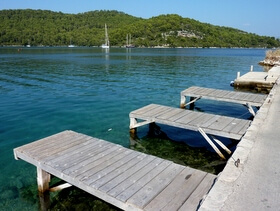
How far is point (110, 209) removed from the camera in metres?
5.90

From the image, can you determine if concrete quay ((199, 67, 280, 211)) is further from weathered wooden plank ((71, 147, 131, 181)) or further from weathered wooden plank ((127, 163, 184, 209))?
weathered wooden plank ((71, 147, 131, 181))

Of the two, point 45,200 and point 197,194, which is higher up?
point 197,194

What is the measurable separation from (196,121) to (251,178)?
458 cm

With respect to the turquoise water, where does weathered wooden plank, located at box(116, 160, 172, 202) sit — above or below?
above

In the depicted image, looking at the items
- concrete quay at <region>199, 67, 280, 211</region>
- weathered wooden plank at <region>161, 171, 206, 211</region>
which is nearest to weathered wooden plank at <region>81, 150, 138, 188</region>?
weathered wooden plank at <region>161, 171, 206, 211</region>

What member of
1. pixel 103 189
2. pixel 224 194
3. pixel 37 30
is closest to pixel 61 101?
pixel 103 189

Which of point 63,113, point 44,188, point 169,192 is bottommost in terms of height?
point 44,188

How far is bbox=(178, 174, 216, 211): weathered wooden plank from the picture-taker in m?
4.06

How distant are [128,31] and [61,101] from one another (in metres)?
179

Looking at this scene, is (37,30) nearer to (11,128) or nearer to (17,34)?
(17,34)

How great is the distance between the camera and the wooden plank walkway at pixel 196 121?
8062 millimetres

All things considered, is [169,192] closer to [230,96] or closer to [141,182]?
[141,182]

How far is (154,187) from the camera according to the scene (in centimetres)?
466

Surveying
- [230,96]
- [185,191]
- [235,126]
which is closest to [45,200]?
[185,191]
